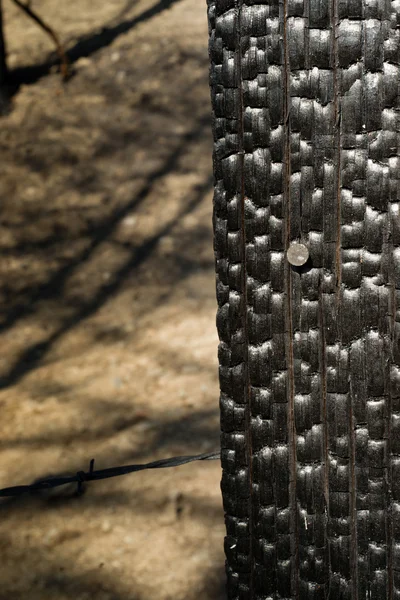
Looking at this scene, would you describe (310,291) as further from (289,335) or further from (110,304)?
(110,304)

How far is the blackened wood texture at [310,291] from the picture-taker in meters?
1.02

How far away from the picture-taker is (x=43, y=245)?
15.6ft

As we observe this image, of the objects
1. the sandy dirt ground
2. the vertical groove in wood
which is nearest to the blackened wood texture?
the vertical groove in wood

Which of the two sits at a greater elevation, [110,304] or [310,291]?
[310,291]

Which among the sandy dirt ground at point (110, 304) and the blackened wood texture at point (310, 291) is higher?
the blackened wood texture at point (310, 291)

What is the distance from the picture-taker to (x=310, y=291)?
3.56 ft

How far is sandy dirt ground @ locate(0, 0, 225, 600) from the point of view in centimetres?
258

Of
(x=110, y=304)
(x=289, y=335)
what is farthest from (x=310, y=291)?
(x=110, y=304)

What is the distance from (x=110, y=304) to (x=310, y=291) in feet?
10.7

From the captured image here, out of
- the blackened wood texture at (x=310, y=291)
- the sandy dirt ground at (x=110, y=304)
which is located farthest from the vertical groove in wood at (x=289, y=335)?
the sandy dirt ground at (x=110, y=304)

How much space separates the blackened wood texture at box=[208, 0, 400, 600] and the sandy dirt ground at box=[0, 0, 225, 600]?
124 centimetres

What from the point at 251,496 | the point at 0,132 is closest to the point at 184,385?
the point at 251,496

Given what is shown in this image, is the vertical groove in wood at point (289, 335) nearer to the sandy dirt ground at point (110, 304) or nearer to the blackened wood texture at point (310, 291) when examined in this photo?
the blackened wood texture at point (310, 291)

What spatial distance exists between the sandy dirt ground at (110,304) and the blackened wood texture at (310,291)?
1237mm
